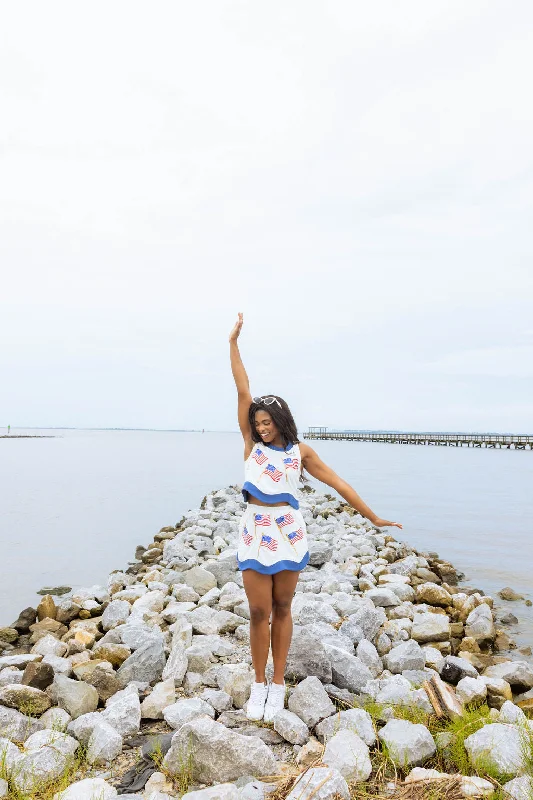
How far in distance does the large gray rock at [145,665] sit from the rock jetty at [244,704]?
10 mm

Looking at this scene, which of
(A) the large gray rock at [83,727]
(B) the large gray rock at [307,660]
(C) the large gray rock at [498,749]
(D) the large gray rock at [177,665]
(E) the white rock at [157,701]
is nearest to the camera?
(C) the large gray rock at [498,749]

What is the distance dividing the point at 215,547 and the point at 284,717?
6857 millimetres

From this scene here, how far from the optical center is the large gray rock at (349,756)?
3.26 m

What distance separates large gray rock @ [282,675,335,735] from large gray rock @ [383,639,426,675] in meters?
1.23

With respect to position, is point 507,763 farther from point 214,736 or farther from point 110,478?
point 110,478

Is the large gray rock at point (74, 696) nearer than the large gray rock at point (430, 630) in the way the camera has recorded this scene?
Yes

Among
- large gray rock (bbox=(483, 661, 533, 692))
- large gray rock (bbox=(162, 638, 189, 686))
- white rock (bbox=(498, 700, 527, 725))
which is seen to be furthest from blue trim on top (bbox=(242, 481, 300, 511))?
large gray rock (bbox=(483, 661, 533, 692))

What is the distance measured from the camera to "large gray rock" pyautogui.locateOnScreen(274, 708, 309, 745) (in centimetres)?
373

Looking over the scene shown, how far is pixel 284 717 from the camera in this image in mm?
3807

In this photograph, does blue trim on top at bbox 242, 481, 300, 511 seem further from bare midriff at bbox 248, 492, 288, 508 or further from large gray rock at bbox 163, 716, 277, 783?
large gray rock at bbox 163, 716, 277, 783

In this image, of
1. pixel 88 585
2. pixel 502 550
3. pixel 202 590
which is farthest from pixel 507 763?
pixel 502 550

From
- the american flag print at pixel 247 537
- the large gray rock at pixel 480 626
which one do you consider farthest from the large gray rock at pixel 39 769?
the large gray rock at pixel 480 626

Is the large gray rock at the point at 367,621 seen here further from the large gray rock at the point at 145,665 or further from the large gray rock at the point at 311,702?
the large gray rock at the point at 145,665

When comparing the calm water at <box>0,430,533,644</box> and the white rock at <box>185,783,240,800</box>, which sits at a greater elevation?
the white rock at <box>185,783,240,800</box>
